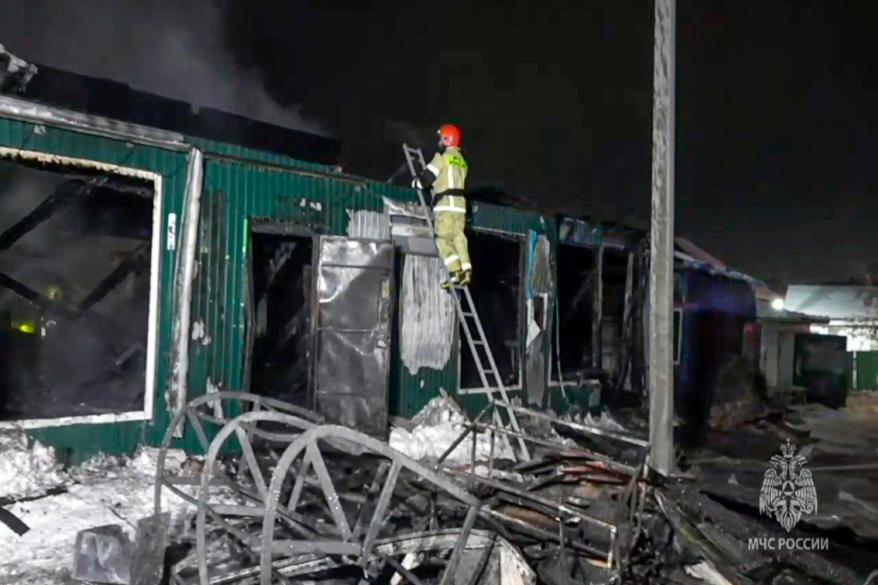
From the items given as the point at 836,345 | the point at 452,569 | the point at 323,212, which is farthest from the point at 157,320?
the point at 836,345

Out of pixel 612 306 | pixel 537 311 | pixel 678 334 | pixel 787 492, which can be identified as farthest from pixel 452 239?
pixel 678 334

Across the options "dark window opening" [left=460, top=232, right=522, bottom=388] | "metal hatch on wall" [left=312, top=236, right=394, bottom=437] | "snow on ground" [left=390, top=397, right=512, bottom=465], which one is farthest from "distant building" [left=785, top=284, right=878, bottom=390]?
"metal hatch on wall" [left=312, top=236, right=394, bottom=437]

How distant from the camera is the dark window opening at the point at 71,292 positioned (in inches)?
393

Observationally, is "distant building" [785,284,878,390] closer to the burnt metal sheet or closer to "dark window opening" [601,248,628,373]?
"dark window opening" [601,248,628,373]

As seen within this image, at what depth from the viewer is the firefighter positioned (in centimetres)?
886

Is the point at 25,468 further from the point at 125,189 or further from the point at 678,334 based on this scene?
the point at 678,334

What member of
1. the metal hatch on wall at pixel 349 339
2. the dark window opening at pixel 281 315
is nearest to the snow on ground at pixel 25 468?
the metal hatch on wall at pixel 349 339

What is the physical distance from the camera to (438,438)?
9.06 meters

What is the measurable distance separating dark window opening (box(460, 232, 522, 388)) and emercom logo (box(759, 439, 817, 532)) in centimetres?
415

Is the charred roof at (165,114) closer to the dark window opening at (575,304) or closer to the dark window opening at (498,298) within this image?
the dark window opening at (498,298)

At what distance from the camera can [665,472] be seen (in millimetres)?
7152

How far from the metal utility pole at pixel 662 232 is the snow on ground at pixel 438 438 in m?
2.16

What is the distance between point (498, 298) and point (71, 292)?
7.77 metres

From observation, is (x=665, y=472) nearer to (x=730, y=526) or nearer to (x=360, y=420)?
(x=730, y=526)
